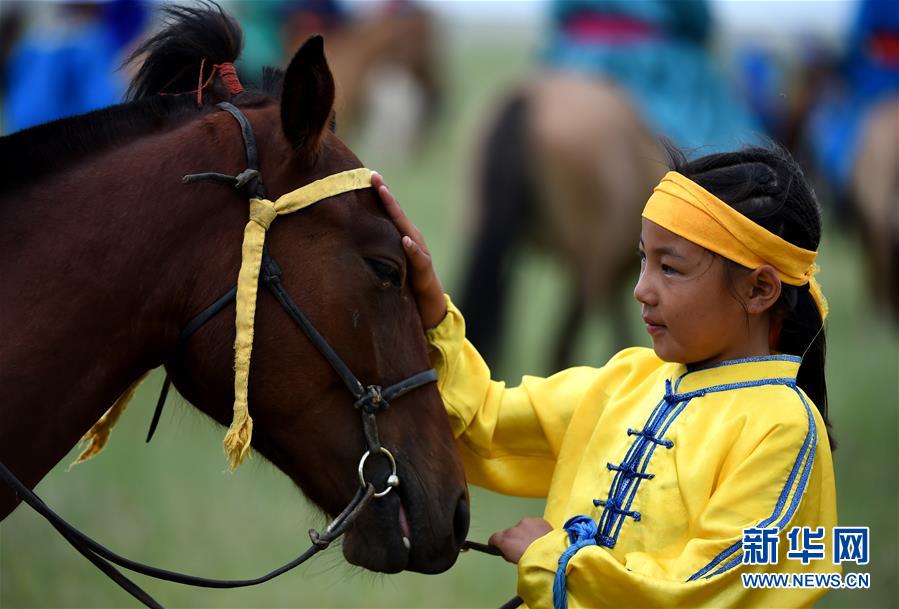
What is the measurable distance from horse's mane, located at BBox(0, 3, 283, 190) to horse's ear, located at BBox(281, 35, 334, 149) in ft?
0.54

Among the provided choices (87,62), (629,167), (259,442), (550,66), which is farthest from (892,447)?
(87,62)

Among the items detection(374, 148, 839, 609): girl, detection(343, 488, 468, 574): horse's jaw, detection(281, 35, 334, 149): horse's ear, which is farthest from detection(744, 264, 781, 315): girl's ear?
detection(281, 35, 334, 149): horse's ear

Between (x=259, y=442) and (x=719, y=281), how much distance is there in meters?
0.95

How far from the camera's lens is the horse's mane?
78.5 inches

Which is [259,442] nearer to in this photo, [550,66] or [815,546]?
[815,546]

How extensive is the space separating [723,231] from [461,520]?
0.76 meters

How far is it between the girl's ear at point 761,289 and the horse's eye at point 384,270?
685 millimetres

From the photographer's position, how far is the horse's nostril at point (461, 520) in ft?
7.00

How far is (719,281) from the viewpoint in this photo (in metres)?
2.06

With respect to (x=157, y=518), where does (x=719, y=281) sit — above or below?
above

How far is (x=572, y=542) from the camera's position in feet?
6.68

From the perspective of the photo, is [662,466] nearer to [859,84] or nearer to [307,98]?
[307,98]

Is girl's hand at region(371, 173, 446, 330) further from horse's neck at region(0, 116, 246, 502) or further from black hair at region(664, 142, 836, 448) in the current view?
black hair at region(664, 142, 836, 448)

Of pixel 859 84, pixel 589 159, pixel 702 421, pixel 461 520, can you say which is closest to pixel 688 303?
pixel 702 421
